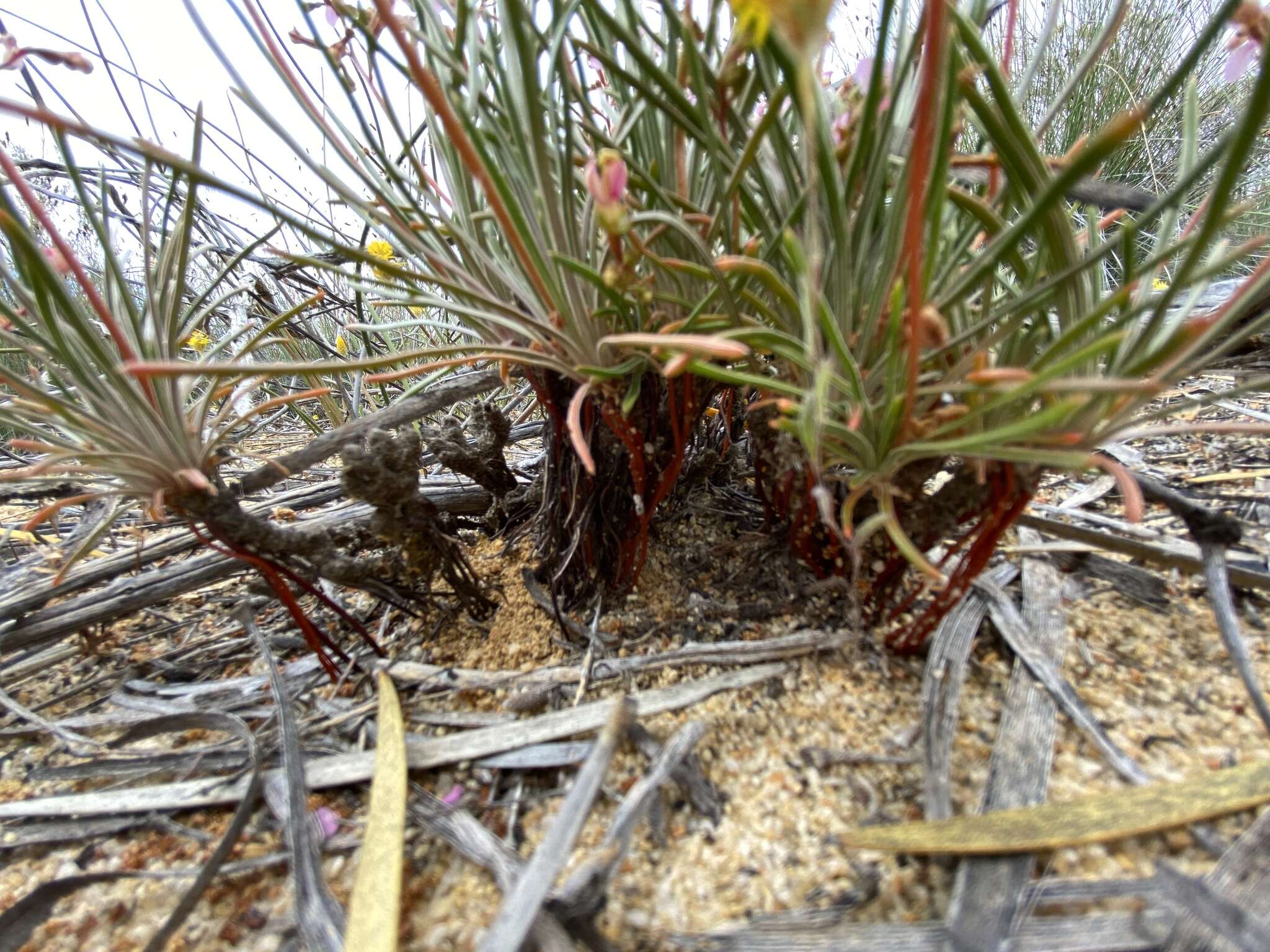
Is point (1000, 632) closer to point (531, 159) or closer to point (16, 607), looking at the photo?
point (531, 159)

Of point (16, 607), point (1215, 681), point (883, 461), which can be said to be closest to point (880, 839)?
point (883, 461)

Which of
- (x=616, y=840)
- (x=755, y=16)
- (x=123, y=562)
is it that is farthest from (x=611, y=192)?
(x=123, y=562)

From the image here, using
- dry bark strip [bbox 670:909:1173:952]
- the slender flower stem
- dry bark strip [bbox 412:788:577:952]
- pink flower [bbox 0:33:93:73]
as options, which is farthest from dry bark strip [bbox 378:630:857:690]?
pink flower [bbox 0:33:93:73]

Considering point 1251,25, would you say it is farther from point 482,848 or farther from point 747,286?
point 482,848

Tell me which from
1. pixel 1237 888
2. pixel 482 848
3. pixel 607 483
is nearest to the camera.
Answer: pixel 1237 888

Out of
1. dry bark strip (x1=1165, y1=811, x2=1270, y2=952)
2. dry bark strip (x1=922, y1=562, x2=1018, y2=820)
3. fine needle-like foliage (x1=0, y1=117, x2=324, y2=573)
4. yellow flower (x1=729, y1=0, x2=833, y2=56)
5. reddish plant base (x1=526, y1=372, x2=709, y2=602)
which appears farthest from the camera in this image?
reddish plant base (x1=526, y1=372, x2=709, y2=602)

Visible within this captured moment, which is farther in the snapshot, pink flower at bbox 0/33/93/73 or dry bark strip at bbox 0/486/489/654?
dry bark strip at bbox 0/486/489/654

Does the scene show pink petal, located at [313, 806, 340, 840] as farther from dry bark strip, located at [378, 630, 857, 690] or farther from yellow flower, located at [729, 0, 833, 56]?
yellow flower, located at [729, 0, 833, 56]
